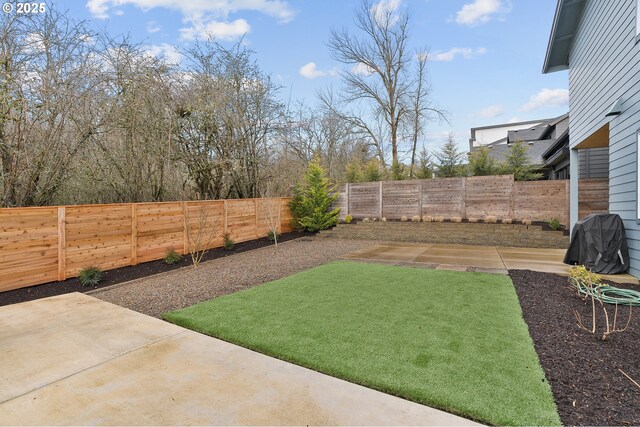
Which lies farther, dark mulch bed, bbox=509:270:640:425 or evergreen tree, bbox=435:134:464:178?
evergreen tree, bbox=435:134:464:178

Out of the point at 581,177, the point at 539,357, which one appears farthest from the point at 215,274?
the point at 581,177

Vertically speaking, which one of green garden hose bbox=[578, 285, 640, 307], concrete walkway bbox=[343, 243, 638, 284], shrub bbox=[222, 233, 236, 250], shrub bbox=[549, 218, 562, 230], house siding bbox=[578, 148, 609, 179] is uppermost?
house siding bbox=[578, 148, 609, 179]

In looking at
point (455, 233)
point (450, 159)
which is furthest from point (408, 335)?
point (450, 159)

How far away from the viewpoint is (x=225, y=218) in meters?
8.26

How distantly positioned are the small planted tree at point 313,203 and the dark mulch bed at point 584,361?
762cm

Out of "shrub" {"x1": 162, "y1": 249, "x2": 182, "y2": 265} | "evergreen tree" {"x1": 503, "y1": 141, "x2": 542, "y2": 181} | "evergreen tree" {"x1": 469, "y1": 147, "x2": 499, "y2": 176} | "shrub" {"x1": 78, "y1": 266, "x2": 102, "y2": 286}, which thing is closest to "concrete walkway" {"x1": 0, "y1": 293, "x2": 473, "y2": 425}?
"shrub" {"x1": 78, "y1": 266, "x2": 102, "y2": 286}

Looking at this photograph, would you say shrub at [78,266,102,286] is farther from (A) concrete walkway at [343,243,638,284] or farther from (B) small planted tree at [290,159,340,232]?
(B) small planted tree at [290,159,340,232]

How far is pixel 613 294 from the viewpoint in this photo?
399cm

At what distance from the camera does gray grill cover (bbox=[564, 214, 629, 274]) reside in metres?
4.90

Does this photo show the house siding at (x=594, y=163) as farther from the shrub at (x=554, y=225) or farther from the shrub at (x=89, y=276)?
the shrub at (x=89, y=276)

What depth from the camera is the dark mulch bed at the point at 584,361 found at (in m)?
1.85

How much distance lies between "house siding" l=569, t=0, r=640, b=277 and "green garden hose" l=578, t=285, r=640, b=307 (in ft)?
3.81

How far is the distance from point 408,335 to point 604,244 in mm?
4406

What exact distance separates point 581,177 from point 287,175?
915 centimetres
